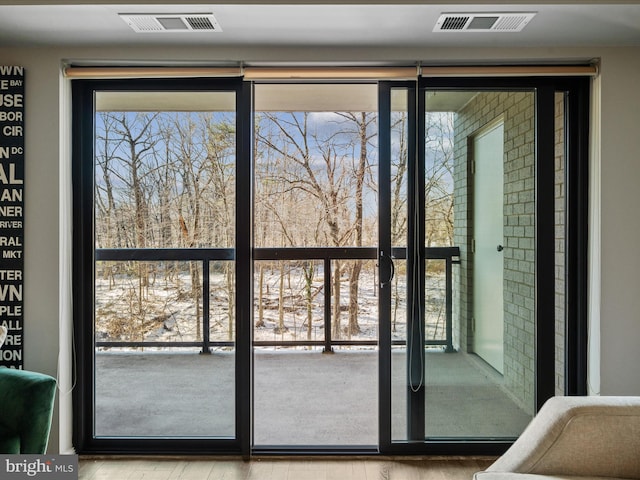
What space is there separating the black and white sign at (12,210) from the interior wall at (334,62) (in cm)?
3

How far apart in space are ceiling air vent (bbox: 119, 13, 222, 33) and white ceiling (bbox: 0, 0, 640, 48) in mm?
36

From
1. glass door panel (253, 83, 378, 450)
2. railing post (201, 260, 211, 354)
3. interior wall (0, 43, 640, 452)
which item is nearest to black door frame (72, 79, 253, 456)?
interior wall (0, 43, 640, 452)

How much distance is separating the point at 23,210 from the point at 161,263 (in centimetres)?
74

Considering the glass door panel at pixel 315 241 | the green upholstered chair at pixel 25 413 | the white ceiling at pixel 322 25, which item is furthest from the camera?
the glass door panel at pixel 315 241

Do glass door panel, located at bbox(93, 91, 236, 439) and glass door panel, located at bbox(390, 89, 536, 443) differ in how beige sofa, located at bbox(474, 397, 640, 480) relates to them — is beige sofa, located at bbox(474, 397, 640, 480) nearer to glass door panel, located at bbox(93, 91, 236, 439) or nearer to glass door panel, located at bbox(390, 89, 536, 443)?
glass door panel, located at bbox(390, 89, 536, 443)

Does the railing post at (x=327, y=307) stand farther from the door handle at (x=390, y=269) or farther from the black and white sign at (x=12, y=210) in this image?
the black and white sign at (x=12, y=210)

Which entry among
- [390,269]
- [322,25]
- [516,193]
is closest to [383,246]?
[390,269]

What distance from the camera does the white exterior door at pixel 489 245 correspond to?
9.07ft

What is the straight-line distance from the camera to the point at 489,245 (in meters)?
2.77

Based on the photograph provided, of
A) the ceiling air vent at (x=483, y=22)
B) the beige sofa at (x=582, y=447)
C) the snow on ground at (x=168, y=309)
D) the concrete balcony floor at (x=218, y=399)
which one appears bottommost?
the concrete balcony floor at (x=218, y=399)

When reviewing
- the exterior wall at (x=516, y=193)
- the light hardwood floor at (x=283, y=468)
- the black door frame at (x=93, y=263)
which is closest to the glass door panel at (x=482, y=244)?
the exterior wall at (x=516, y=193)

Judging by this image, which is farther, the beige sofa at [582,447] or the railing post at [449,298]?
the railing post at [449,298]

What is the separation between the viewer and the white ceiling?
218cm

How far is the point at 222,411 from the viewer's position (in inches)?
114
